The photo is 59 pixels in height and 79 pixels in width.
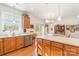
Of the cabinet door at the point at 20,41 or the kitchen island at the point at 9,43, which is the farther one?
the cabinet door at the point at 20,41

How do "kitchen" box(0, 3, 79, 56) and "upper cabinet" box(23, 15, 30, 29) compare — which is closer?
"kitchen" box(0, 3, 79, 56)

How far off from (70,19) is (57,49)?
896mm

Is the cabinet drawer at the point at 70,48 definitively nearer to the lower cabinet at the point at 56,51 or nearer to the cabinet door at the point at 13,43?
the lower cabinet at the point at 56,51

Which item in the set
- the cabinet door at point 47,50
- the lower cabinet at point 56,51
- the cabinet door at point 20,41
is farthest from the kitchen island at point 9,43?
the lower cabinet at point 56,51

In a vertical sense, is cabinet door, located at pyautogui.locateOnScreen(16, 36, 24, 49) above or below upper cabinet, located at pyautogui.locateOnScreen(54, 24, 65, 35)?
below

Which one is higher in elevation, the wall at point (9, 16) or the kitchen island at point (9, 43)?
the wall at point (9, 16)

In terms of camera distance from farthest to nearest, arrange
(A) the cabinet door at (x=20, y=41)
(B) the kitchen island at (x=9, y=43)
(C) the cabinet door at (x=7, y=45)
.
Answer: (A) the cabinet door at (x=20, y=41) → (C) the cabinet door at (x=7, y=45) → (B) the kitchen island at (x=9, y=43)

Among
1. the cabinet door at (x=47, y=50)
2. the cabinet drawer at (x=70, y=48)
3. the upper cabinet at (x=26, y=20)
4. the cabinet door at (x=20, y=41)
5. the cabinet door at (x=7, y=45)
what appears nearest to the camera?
the cabinet drawer at (x=70, y=48)

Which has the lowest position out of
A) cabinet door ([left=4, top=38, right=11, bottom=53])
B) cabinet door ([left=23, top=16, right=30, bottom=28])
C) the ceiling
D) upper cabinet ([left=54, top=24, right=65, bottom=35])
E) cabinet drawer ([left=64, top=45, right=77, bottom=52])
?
cabinet door ([left=4, top=38, right=11, bottom=53])

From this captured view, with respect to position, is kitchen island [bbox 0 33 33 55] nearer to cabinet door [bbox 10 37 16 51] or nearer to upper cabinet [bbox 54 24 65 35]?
cabinet door [bbox 10 37 16 51]

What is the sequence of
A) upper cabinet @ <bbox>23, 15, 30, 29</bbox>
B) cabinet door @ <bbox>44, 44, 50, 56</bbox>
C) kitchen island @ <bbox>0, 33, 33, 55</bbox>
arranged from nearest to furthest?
upper cabinet @ <bbox>23, 15, 30, 29</bbox> → cabinet door @ <bbox>44, 44, 50, 56</bbox> → kitchen island @ <bbox>0, 33, 33, 55</bbox>

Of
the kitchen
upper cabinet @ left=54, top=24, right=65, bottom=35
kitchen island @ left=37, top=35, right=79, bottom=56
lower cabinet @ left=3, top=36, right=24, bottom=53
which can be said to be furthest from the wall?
upper cabinet @ left=54, top=24, right=65, bottom=35

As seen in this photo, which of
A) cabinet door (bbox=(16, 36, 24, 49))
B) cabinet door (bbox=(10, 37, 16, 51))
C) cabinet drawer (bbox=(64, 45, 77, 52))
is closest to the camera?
cabinet drawer (bbox=(64, 45, 77, 52))

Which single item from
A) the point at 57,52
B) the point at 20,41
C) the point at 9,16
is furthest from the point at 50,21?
the point at 20,41
